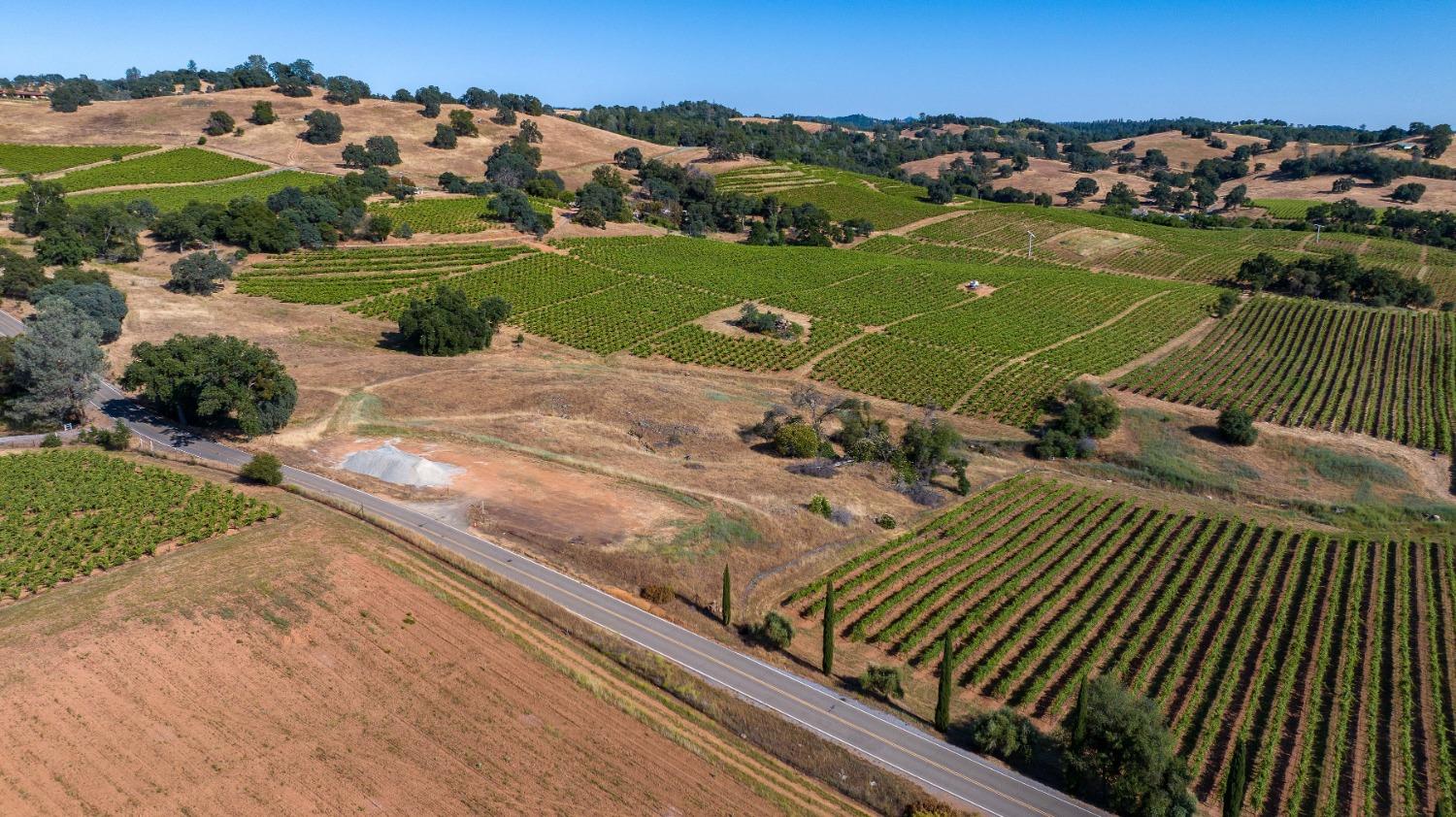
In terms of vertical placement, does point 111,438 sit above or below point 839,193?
below

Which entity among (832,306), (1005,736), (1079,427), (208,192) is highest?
(208,192)

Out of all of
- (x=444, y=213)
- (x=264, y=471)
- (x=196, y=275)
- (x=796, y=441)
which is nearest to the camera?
(x=264, y=471)

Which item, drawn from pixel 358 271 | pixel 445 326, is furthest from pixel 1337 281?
pixel 358 271

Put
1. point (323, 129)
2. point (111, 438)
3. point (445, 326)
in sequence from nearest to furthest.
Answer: point (111, 438) → point (445, 326) → point (323, 129)

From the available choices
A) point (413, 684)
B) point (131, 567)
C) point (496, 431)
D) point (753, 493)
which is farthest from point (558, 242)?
point (413, 684)

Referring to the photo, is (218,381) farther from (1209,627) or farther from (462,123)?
(462,123)

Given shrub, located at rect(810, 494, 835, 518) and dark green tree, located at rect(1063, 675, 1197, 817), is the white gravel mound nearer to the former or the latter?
shrub, located at rect(810, 494, 835, 518)
